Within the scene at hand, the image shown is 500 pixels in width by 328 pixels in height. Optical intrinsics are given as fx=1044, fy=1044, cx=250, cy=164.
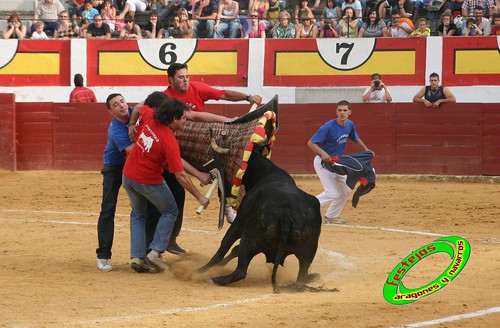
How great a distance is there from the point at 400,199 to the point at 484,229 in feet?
9.64

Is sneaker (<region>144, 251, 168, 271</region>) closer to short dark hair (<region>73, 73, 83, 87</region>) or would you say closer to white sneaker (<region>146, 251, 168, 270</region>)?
white sneaker (<region>146, 251, 168, 270</region>)

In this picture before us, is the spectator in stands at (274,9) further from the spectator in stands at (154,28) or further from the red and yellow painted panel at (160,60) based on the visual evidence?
the spectator in stands at (154,28)

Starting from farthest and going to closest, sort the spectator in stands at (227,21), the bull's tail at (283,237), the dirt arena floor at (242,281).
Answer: the spectator in stands at (227,21) < the bull's tail at (283,237) < the dirt arena floor at (242,281)

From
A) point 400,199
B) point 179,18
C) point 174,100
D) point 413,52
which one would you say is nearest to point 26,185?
point 179,18

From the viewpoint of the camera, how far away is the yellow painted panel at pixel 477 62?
1773 centimetres

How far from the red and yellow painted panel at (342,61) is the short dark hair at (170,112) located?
34.8 feet

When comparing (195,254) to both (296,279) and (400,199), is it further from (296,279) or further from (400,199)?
(400,199)

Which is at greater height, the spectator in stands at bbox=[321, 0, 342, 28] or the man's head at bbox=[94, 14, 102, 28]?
the spectator in stands at bbox=[321, 0, 342, 28]

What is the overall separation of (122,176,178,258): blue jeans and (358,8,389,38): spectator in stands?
10551 mm

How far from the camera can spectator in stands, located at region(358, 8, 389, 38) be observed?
18328 mm

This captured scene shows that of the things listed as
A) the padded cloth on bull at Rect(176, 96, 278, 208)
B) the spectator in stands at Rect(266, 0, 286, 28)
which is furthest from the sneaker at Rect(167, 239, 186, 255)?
the spectator in stands at Rect(266, 0, 286, 28)

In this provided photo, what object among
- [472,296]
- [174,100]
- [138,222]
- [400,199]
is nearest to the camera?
[472,296]

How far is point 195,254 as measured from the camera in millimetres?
9570

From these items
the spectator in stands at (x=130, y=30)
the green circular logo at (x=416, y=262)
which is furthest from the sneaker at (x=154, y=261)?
the spectator in stands at (x=130, y=30)
